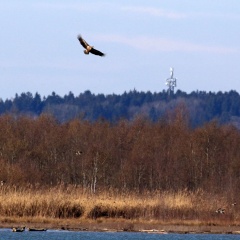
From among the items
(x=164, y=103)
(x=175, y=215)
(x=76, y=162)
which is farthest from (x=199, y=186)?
(x=164, y=103)

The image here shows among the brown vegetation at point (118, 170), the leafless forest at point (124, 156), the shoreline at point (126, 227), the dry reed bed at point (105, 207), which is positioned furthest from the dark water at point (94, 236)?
the leafless forest at point (124, 156)

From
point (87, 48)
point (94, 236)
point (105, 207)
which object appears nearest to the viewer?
point (87, 48)

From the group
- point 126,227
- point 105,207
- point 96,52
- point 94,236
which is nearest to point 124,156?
point 105,207

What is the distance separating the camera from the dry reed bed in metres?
39.9

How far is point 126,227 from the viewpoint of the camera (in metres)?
39.9

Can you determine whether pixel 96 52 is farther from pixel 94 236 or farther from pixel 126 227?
pixel 126 227

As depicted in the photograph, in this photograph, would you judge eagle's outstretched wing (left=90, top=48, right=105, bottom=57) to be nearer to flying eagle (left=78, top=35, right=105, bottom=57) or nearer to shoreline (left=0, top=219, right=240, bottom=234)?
flying eagle (left=78, top=35, right=105, bottom=57)

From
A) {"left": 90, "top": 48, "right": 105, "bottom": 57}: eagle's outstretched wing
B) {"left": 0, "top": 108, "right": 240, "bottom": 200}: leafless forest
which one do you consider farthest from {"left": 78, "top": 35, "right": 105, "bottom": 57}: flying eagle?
{"left": 0, "top": 108, "right": 240, "bottom": 200}: leafless forest

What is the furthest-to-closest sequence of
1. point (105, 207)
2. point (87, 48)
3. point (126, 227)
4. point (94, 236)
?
point (105, 207)
point (126, 227)
point (94, 236)
point (87, 48)

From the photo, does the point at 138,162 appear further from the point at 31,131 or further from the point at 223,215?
the point at 223,215

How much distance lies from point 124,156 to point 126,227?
1034 inches

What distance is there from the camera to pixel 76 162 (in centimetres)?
6284

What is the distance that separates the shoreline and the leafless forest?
8.11m

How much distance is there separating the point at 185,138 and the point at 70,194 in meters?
24.9
